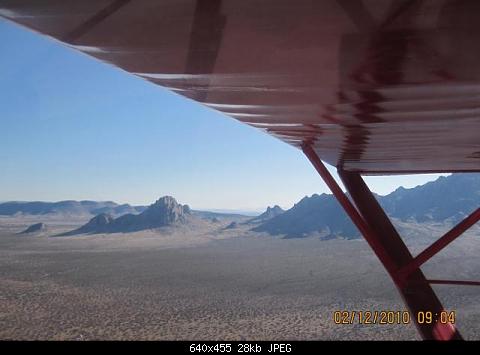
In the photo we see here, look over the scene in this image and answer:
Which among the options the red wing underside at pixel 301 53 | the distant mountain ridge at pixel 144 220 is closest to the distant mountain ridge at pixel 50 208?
the distant mountain ridge at pixel 144 220

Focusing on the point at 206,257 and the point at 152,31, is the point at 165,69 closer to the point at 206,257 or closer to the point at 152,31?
the point at 152,31

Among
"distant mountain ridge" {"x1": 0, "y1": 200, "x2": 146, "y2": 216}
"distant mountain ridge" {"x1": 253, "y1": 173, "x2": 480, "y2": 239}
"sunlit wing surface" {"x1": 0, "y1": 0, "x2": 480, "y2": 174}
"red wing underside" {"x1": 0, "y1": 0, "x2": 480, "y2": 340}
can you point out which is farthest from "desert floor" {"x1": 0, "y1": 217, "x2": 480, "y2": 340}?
"distant mountain ridge" {"x1": 0, "y1": 200, "x2": 146, "y2": 216}

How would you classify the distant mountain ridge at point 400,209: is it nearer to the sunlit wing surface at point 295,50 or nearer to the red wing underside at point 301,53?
the red wing underside at point 301,53

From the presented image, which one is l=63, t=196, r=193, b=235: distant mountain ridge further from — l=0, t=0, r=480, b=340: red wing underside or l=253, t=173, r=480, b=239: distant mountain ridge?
l=0, t=0, r=480, b=340: red wing underside

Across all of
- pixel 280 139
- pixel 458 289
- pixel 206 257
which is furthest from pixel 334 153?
pixel 206 257
